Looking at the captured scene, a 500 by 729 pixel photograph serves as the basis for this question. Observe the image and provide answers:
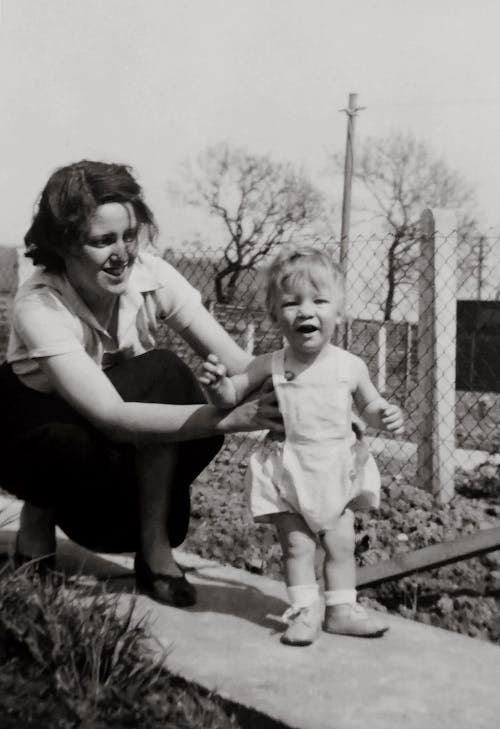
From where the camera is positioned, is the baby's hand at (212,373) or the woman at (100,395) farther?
the woman at (100,395)

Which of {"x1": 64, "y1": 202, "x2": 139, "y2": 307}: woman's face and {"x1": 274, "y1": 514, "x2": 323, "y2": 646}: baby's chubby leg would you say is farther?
{"x1": 64, "y1": 202, "x2": 139, "y2": 307}: woman's face

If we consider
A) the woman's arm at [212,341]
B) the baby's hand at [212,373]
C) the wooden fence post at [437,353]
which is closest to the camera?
the baby's hand at [212,373]

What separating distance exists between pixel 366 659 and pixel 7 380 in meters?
1.38

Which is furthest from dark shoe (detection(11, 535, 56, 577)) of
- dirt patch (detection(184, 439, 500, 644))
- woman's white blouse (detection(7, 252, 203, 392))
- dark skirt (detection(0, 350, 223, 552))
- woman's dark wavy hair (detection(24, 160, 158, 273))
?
woman's dark wavy hair (detection(24, 160, 158, 273))

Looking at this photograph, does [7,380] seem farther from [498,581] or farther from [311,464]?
[498,581]

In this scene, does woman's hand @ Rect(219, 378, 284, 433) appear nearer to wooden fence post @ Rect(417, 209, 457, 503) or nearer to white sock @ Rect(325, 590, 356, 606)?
white sock @ Rect(325, 590, 356, 606)

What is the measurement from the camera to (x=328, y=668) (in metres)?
2.35

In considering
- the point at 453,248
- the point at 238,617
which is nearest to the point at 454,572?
the point at 238,617

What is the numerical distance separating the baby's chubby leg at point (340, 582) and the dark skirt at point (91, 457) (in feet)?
1.91

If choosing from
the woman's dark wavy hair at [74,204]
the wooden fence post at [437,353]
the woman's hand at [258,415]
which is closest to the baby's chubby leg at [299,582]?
the woman's hand at [258,415]

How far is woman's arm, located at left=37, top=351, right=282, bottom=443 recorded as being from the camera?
2609 millimetres

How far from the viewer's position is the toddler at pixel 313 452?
260 cm

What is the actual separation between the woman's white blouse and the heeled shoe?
62cm

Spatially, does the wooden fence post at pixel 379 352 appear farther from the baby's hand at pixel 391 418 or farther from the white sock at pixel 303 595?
the white sock at pixel 303 595
